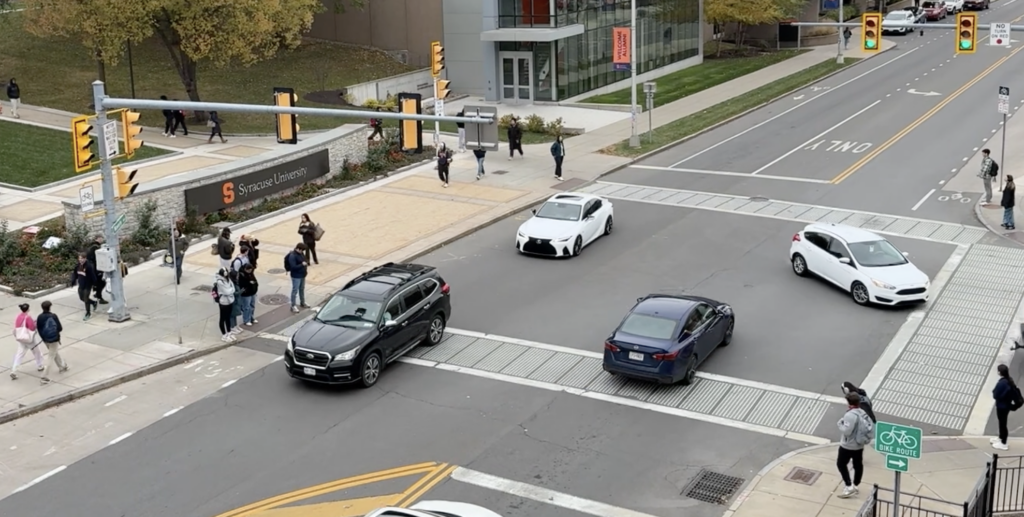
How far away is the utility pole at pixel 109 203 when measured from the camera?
21.7 m

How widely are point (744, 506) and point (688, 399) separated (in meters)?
4.01

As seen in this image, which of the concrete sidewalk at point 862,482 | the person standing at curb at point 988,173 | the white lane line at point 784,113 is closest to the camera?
the concrete sidewalk at point 862,482

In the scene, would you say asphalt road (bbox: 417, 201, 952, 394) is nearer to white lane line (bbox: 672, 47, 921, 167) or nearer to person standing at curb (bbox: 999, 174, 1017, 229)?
person standing at curb (bbox: 999, 174, 1017, 229)

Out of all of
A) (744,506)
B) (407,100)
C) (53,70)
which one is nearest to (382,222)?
(407,100)

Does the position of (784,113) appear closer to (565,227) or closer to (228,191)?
(565,227)

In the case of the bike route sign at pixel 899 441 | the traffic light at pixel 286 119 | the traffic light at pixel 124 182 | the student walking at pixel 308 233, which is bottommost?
the student walking at pixel 308 233

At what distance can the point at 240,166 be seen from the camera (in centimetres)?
3262

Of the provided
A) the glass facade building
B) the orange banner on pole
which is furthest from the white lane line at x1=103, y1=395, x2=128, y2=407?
the glass facade building

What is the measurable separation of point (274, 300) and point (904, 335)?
14.0 metres

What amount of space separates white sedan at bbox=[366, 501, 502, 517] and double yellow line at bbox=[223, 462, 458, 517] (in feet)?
5.72

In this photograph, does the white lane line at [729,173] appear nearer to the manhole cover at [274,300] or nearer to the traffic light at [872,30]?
the traffic light at [872,30]

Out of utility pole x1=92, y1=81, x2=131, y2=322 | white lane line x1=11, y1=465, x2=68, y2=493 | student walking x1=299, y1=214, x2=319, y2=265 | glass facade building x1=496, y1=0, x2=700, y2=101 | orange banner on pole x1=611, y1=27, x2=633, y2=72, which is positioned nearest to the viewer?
white lane line x1=11, y1=465, x2=68, y2=493

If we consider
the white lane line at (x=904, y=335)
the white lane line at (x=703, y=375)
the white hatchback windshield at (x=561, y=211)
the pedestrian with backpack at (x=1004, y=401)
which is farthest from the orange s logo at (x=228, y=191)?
the pedestrian with backpack at (x=1004, y=401)

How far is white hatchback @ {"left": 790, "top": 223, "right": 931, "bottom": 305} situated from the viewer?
76.7 ft
